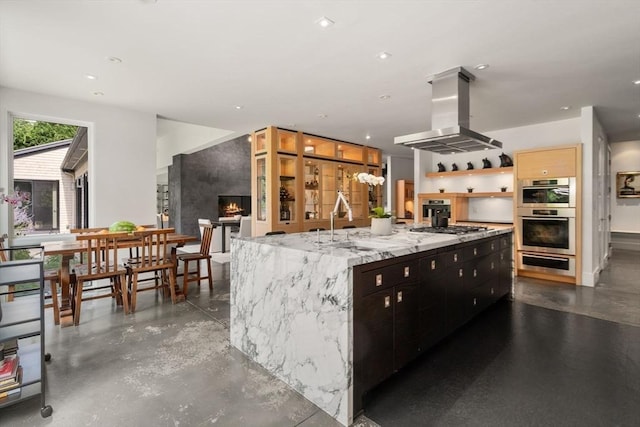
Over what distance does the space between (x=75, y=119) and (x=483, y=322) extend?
5785 mm

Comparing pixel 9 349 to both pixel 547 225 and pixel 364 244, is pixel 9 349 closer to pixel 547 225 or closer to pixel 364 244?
pixel 364 244

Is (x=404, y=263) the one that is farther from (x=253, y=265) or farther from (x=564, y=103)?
(x=564, y=103)

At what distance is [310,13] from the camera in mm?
2434

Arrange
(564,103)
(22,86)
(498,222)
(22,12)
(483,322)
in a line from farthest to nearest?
(498,222) < (564,103) < (22,86) < (483,322) < (22,12)

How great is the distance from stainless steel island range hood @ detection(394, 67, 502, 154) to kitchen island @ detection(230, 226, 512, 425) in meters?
1.30

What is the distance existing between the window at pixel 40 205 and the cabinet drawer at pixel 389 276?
471 centimetres

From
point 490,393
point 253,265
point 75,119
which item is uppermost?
point 75,119

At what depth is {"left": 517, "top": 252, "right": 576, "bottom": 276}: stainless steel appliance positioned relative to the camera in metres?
4.94

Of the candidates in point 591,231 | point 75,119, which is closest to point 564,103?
point 591,231

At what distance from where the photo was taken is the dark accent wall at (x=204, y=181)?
922 centimetres

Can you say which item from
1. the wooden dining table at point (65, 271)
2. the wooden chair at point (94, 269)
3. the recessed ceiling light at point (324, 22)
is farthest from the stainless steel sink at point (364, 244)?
the wooden dining table at point (65, 271)

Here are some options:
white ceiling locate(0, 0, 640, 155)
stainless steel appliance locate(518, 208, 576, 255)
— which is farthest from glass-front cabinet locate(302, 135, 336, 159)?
stainless steel appliance locate(518, 208, 576, 255)

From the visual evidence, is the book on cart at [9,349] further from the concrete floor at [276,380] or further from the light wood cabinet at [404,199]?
the light wood cabinet at [404,199]

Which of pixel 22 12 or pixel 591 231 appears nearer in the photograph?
pixel 22 12
